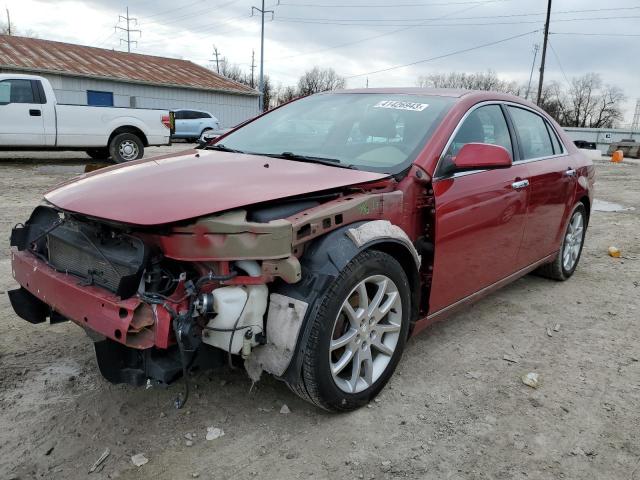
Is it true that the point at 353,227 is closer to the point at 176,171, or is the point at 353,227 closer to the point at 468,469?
the point at 176,171

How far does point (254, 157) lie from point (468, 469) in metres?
1.96

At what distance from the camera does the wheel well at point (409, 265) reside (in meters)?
2.64

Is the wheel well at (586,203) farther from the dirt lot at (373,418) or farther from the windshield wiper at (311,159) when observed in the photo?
the windshield wiper at (311,159)

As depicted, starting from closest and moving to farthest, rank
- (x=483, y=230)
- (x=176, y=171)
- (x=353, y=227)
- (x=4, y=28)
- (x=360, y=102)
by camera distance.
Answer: (x=353, y=227) < (x=176, y=171) < (x=483, y=230) < (x=360, y=102) < (x=4, y=28)

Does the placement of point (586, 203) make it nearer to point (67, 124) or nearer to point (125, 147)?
point (125, 147)

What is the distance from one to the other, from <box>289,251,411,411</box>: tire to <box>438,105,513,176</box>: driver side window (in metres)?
0.77

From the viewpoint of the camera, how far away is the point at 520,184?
3578mm

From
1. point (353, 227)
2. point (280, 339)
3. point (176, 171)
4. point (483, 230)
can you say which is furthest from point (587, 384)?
point (176, 171)

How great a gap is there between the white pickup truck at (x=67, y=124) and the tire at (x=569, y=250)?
10.6m

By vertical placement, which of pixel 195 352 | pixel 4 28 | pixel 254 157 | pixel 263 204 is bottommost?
pixel 195 352

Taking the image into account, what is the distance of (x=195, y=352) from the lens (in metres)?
2.23

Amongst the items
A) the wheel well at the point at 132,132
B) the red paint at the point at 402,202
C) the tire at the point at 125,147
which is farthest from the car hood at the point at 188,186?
the wheel well at the point at 132,132

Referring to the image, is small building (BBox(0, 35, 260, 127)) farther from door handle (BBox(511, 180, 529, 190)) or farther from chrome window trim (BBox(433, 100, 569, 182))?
door handle (BBox(511, 180, 529, 190))

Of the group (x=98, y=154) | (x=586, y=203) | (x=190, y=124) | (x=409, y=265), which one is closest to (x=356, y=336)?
(x=409, y=265)
